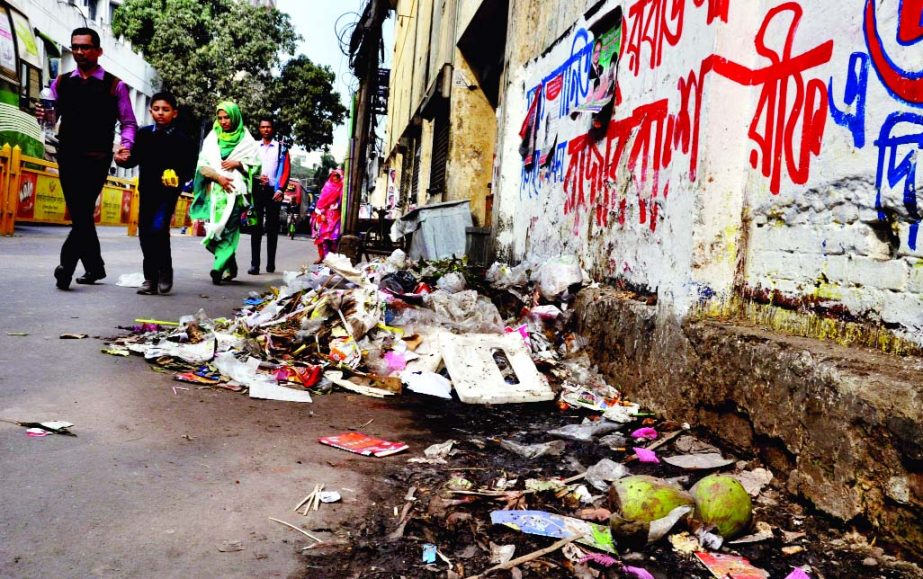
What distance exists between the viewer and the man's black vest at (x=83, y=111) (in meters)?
5.66

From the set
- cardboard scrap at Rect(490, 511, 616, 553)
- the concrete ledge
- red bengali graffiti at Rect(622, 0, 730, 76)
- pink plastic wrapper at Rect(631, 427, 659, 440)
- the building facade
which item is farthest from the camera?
red bengali graffiti at Rect(622, 0, 730, 76)

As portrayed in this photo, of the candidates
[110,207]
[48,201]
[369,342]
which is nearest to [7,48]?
[48,201]

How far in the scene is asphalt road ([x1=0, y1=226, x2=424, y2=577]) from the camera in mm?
1822

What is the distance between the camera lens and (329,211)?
11516mm

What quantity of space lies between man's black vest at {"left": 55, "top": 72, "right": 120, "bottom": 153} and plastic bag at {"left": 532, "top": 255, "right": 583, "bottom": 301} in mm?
3694

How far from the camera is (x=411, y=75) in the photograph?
19.3m

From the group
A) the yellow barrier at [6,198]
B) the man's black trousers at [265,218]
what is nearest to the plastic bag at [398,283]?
the man's black trousers at [265,218]

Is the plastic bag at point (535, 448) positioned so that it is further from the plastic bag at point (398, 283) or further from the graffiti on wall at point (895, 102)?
the plastic bag at point (398, 283)

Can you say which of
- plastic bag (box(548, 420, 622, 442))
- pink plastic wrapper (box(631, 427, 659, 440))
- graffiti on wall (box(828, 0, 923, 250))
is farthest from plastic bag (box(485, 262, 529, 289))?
graffiti on wall (box(828, 0, 923, 250))

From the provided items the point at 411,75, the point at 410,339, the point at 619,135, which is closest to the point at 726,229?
the point at 619,135

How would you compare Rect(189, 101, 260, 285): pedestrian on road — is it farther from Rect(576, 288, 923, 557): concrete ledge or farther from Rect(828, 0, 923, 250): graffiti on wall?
Rect(828, 0, 923, 250): graffiti on wall

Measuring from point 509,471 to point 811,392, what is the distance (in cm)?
107

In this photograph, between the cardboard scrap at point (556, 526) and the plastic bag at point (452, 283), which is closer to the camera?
the cardboard scrap at point (556, 526)

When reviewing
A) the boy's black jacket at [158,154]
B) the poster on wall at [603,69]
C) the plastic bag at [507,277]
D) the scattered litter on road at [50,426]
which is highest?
the poster on wall at [603,69]
